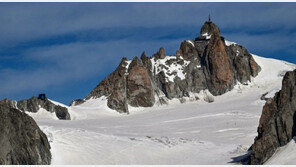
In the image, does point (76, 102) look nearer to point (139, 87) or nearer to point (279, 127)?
point (139, 87)

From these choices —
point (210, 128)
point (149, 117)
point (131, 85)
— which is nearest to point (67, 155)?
point (210, 128)

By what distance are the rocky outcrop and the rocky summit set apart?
1344 cm

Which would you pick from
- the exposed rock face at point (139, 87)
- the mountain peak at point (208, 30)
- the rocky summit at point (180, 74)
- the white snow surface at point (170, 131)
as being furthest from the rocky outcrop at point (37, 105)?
the mountain peak at point (208, 30)

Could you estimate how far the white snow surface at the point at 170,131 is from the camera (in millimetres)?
55250

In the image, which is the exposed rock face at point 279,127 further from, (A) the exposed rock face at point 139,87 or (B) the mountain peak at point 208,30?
(B) the mountain peak at point 208,30

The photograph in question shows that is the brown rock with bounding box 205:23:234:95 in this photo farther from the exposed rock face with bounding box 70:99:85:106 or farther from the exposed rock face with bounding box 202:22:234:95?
the exposed rock face with bounding box 70:99:85:106

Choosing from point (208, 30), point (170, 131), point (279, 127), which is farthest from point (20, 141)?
point (208, 30)

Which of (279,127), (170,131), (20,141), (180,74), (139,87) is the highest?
(180,74)

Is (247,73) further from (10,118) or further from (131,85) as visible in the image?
(10,118)

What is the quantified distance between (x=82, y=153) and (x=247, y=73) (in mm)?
84073

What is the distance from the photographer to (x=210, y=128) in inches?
3287

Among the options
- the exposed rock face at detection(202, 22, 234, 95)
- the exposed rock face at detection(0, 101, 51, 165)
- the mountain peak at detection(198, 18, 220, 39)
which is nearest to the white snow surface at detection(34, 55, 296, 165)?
the exposed rock face at detection(0, 101, 51, 165)

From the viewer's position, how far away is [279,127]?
142 feet

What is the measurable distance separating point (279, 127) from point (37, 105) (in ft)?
250
